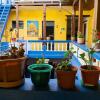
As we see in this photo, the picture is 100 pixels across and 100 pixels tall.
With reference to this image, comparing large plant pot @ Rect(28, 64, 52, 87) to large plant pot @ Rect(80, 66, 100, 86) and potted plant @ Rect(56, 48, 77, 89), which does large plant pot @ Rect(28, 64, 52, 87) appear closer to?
potted plant @ Rect(56, 48, 77, 89)

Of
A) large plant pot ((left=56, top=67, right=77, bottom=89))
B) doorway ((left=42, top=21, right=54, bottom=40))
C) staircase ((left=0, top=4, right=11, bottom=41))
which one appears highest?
staircase ((left=0, top=4, right=11, bottom=41))

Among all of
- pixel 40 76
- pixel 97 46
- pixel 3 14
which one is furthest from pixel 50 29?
pixel 40 76

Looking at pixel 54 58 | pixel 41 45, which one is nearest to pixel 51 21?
pixel 41 45

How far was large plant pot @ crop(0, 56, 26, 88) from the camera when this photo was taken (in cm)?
130

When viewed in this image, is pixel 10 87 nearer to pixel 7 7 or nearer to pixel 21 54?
pixel 21 54

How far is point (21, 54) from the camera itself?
1475 millimetres

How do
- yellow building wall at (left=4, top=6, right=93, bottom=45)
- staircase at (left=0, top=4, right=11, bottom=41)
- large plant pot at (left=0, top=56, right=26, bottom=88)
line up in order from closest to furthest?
1. large plant pot at (left=0, top=56, right=26, bottom=88)
2. staircase at (left=0, top=4, right=11, bottom=41)
3. yellow building wall at (left=4, top=6, right=93, bottom=45)

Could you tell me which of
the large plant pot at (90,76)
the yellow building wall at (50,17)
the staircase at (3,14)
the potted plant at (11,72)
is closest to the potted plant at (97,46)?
the large plant pot at (90,76)

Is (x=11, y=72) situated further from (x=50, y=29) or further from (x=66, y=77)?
(x=50, y=29)

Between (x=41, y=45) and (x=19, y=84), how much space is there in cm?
797

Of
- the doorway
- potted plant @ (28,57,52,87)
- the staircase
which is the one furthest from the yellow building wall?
potted plant @ (28,57,52,87)

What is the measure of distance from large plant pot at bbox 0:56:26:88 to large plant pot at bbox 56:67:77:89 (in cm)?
27

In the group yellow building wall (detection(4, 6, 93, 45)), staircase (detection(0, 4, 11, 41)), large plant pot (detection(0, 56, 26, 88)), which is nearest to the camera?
large plant pot (detection(0, 56, 26, 88))

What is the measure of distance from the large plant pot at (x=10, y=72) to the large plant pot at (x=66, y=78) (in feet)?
0.88
